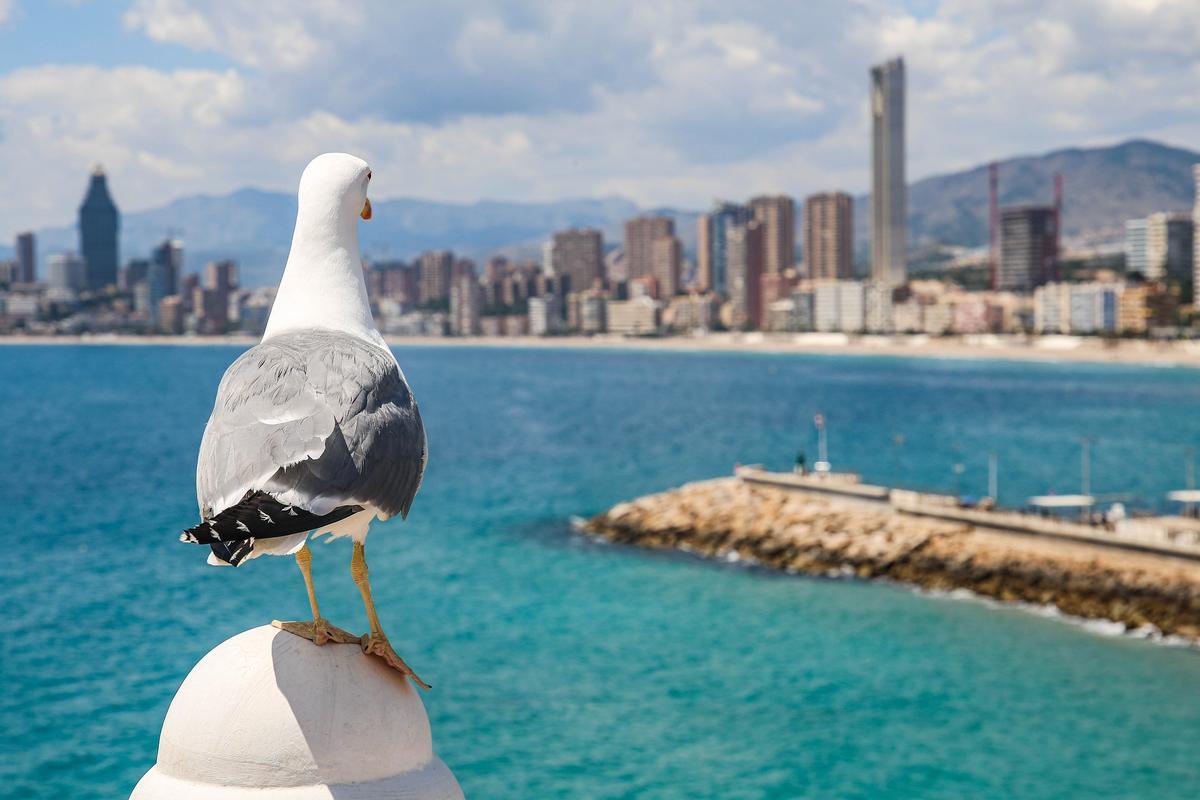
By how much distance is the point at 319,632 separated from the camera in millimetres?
4840

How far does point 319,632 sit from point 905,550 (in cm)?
3107

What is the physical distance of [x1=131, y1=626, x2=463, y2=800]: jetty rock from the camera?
14.9 ft

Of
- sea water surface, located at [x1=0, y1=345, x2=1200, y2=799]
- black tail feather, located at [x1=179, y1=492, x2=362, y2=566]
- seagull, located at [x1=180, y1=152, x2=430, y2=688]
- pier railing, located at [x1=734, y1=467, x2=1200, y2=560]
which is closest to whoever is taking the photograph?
black tail feather, located at [x1=179, y1=492, x2=362, y2=566]

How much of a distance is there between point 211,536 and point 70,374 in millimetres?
175057

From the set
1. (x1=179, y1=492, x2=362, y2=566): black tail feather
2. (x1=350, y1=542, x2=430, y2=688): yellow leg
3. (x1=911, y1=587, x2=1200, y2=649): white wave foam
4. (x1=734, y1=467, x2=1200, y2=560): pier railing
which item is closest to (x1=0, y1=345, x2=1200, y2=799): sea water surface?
(x1=911, y1=587, x2=1200, y2=649): white wave foam

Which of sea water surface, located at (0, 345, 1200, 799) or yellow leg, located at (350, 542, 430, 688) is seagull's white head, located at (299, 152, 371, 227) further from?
sea water surface, located at (0, 345, 1200, 799)

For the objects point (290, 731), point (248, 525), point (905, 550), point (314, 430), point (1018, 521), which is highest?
point (314, 430)

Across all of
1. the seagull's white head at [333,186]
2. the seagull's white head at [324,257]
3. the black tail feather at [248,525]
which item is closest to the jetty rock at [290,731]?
the black tail feather at [248,525]

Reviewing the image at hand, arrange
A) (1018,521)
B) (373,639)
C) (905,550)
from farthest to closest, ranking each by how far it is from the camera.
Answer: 1. (905,550)
2. (1018,521)
3. (373,639)

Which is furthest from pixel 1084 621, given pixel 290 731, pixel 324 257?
pixel 290 731

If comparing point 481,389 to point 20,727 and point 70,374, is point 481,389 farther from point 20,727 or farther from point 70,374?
point 20,727

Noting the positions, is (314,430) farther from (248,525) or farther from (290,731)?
(290,731)

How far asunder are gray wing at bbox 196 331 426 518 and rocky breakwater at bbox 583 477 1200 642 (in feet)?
86.5

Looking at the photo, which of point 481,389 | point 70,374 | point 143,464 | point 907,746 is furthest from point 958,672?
point 70,374
